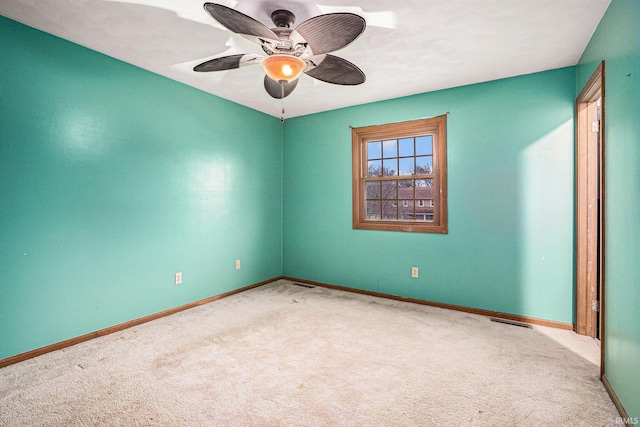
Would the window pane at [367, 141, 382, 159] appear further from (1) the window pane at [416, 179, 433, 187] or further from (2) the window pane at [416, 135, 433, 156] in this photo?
(1) the window pane at [416, 179, 433, 187]

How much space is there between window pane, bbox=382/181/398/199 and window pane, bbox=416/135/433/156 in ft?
1.56

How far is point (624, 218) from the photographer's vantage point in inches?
69.6

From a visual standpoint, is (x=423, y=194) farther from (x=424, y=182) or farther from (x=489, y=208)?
(x=489, y=208)

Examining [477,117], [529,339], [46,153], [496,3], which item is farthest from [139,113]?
[529,339]

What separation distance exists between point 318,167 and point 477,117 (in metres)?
2.11

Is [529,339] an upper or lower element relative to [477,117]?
lower

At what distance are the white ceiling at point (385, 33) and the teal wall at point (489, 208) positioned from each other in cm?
31

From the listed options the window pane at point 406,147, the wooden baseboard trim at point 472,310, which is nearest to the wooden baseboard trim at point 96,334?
the wooden baseboard trim at point 472,310

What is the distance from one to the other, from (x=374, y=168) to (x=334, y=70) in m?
2.13

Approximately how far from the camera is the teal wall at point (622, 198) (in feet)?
5.30

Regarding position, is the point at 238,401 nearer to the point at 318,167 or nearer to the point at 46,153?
the point at 46,153

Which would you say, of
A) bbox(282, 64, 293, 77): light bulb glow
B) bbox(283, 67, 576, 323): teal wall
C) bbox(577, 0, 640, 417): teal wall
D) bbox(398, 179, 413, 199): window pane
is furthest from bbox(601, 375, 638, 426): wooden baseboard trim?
bbox(282, 64, 293, 77): light bulb glow

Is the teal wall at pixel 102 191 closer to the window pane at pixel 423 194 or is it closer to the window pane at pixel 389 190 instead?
the window pane at pixel 389 190

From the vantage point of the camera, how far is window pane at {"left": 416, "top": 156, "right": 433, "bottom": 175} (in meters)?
3.79
